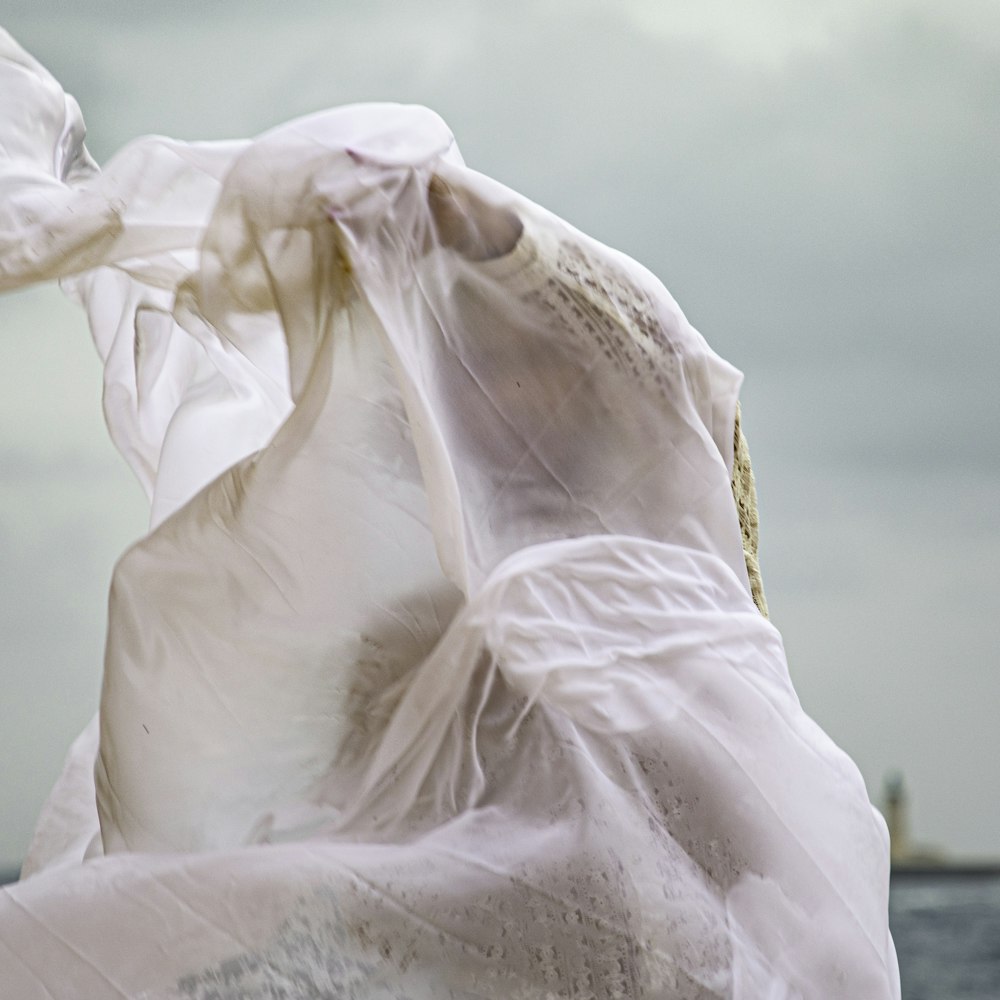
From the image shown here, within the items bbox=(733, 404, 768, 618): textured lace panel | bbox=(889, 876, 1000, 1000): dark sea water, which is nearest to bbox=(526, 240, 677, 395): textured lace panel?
bbox=(733, 404, 768, 618): textured lace panel

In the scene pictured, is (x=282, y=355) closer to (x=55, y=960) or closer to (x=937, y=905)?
(x=55, y=960)

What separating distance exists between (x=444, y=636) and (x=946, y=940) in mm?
21205

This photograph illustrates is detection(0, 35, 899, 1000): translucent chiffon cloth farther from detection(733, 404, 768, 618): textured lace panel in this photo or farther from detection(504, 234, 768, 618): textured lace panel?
detection(733, 404, 768, 618): textured lace panel

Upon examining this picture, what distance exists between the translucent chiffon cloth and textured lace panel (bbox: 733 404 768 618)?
0.78 feet

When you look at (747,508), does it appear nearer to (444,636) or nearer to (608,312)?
(608,312)

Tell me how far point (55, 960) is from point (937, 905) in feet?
77.8

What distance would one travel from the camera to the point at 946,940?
21.4 metres

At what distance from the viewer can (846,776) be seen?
1.67m

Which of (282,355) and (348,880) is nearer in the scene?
(348,880)

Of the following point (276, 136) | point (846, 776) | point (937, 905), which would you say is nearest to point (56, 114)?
point (276, 136)

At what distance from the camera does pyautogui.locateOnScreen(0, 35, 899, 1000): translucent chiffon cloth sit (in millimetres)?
1492

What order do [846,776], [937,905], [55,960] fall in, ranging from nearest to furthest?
1. [55,960]
2. [846,776]
3. [937,905]

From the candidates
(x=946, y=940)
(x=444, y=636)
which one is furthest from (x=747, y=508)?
(x=946, y=940)

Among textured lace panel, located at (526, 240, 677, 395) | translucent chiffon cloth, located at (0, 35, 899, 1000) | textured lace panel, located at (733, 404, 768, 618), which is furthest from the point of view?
textured lace panel, located at (733, 404, 768, 618)
